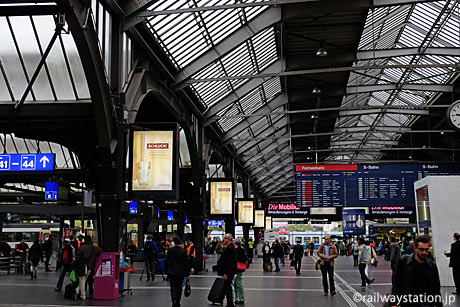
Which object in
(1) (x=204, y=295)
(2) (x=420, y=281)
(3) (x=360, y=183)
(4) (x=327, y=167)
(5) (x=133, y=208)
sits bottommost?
(1) (x=204, y=295)

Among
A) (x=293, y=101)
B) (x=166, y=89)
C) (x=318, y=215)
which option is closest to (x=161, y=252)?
(x=166, y=89)

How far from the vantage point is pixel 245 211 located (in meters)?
37.9

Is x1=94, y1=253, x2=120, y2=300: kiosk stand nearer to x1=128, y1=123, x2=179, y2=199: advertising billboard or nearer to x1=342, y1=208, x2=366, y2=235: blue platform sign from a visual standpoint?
x1=128, y1=123, x2=179, y2=199: advertising billboard

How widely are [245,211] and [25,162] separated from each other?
24802mm

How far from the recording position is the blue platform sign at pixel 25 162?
14.3 meters

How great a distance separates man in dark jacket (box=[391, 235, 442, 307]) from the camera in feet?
19.3

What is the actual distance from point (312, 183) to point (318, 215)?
1649 centimetres

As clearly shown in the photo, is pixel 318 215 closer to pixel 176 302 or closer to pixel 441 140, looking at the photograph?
pixel 441 140

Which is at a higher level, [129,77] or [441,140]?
[441,140]

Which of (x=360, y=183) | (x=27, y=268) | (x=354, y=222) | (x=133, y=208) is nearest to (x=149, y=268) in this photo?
(x=27, y=268)

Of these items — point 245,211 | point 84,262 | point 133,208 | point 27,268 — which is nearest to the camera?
point 84,262

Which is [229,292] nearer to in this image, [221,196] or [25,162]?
[25,162]

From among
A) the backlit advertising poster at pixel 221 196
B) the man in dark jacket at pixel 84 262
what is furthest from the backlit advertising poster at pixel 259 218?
the man in dark jacket at pixel 84 262

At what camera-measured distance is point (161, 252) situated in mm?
24422
